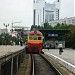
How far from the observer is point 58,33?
3339 inches

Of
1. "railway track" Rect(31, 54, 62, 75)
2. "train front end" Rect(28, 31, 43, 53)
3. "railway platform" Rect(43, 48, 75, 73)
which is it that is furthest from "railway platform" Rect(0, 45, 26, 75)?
"train front end" Rect(28, 31, 43, 53)

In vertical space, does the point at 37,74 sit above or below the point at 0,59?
below

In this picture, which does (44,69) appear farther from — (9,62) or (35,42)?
(35,42)

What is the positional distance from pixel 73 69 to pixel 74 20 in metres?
159

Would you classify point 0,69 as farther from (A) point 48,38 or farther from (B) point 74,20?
(B) point 74,20

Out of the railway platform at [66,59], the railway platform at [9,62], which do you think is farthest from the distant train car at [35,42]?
the railway platform at [9,62]

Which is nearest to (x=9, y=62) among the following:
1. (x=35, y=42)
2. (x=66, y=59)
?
(x=66, y=59)

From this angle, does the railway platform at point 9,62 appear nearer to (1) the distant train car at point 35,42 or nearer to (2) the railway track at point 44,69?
(2) the railway track at point 44,69

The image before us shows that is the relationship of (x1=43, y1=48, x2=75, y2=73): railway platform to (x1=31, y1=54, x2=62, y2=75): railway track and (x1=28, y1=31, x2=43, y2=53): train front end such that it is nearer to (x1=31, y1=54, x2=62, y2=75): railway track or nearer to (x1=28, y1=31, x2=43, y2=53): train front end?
(x1=31, y1=54, x2=62, y2=75): railway track

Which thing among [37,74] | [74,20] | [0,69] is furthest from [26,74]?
[74,20]

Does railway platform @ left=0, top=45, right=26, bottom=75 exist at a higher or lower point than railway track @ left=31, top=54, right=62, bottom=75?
higher

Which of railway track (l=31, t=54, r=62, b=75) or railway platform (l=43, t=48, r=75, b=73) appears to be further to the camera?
railway platform (l=43, t=48, r=75, b=73)

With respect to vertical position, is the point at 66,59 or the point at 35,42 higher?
the point at 35,42

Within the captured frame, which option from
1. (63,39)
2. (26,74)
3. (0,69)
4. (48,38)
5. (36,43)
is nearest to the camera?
(0,69)
